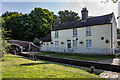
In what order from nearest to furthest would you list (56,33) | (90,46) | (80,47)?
1. (90,46)
2. (80,47)
3. (56,33)

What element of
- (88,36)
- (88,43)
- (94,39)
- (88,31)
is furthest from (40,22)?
(94,39)

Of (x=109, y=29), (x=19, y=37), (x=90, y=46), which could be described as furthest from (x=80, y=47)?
(x=19, y=37)

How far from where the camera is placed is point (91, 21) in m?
21.4

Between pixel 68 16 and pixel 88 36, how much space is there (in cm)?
2994

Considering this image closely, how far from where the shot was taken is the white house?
18.4m

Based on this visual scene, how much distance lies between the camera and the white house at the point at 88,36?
1838 centimetres

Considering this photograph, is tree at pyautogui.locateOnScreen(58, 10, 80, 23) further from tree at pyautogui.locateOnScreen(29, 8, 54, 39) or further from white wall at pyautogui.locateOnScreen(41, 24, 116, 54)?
white wall at pyautogui.locateOnScreen(41, 24, 116, 54)

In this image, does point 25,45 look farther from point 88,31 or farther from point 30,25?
point 88,31

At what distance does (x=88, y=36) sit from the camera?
69.2 feet

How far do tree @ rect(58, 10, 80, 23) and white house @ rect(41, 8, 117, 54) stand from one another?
71.0 feet

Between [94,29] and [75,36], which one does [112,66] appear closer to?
[94,29]

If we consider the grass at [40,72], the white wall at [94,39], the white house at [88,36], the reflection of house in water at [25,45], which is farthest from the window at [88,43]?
the reflection of house in water at [25,45]

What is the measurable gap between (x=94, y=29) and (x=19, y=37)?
110 feet

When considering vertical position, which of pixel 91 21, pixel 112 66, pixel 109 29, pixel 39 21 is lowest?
pixel 112 66
